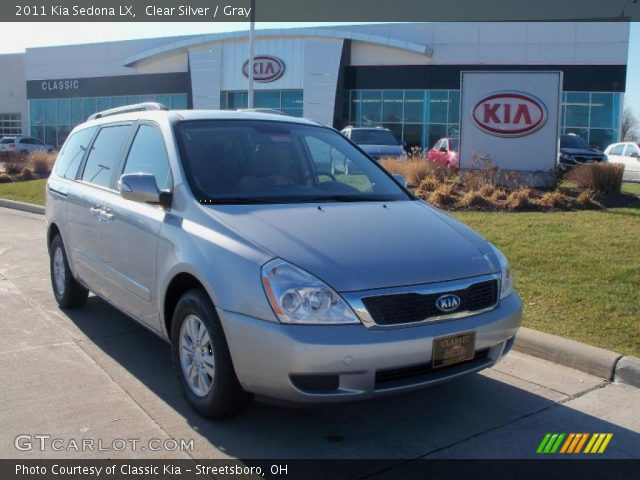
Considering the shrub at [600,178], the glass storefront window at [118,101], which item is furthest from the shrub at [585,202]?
the glass storefront window at [118,101]

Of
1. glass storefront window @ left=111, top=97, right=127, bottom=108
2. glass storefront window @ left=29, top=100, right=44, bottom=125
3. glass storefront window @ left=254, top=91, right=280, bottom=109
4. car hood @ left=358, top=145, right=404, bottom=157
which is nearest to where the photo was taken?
car hood @ left=358, top=145, right=404, bottom=157

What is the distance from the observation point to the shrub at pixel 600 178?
1188 cm

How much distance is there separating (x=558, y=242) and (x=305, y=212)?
4763 mm

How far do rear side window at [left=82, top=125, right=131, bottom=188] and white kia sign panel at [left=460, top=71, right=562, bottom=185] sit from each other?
28.0 ft

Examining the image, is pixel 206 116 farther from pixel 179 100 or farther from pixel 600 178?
pixel 179 100

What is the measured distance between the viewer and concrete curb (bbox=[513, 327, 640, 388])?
4777mm

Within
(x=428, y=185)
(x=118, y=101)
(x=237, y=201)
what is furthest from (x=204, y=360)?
(x=118, y=101)

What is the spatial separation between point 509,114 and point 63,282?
384 inches

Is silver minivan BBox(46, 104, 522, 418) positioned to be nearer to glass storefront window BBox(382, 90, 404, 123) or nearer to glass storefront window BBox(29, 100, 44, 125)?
glass storefront window BBox(382, 90, 404, 123)

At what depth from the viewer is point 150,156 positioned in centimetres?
487

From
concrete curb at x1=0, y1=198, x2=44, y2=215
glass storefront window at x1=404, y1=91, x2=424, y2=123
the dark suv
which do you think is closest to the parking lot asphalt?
concrete curb at x1=0, y1=198, x2=44, y2=215

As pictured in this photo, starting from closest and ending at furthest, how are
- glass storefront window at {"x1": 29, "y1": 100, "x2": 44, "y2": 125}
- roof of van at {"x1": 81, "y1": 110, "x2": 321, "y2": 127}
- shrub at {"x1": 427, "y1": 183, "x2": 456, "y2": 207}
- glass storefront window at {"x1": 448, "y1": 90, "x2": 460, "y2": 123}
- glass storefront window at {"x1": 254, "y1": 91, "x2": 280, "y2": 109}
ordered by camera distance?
roof of van at {"x1": 81, "y1": 110, "x2": 321, "y2": 127} → shrub at {"x1": 427, "y1": 183, "x2": 456, "y2": 207} → glass storefront window at {"x1": 448, "y1": 90, "x2": 460, "y2": 123} → glass storefront window at {"x1": 254, "y1": 91, "x2": 280, "y2": 109} → glass storefront window at {"x1": 29, "y1": 100, "x2": 44, "y2": 125}

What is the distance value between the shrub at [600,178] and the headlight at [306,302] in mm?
9673

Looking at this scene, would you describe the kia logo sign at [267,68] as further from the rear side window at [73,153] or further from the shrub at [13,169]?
the rear side window at [73,153]
